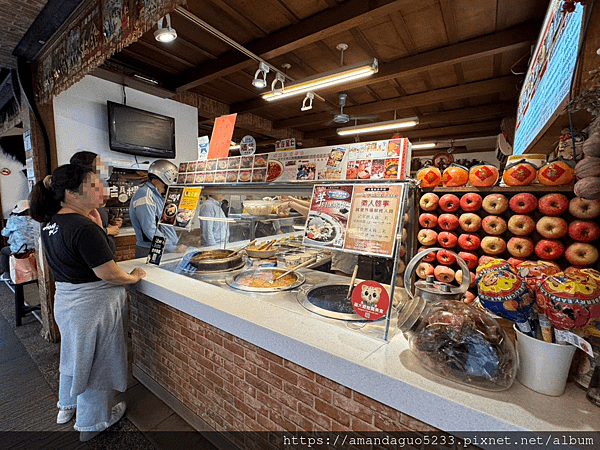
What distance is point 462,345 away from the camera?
37.5 inches

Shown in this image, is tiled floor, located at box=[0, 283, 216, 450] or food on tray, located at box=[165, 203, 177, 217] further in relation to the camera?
food on tray, located at box=[165, 203, 177, 217]

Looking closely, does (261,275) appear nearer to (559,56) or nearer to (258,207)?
(258,207)

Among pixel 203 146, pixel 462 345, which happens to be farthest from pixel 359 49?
pixel 462 345

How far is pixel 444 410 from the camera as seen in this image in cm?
90

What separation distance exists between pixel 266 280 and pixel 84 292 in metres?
1.22

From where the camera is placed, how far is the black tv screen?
3.97 meters

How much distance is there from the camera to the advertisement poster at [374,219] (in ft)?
4.02

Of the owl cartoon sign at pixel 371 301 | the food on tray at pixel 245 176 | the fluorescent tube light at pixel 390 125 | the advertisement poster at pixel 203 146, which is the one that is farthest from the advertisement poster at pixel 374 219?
the fluorescent tube light at pixel 390 125

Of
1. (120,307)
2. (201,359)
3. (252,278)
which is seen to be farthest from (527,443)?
(120,307)

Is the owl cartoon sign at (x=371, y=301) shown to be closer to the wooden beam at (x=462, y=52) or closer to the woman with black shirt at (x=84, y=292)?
the woman with black shirt at (x=84, y=292)

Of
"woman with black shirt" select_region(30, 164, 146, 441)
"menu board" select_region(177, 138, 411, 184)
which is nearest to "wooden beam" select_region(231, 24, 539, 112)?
"menu board" select_region(177, 138, 411, 184)

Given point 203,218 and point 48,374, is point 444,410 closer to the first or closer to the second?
point 203,218

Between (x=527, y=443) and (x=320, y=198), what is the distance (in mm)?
1172

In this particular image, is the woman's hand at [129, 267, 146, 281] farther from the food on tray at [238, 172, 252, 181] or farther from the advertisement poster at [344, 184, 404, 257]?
the advertisement poster at [344, 184, 404, 257]
